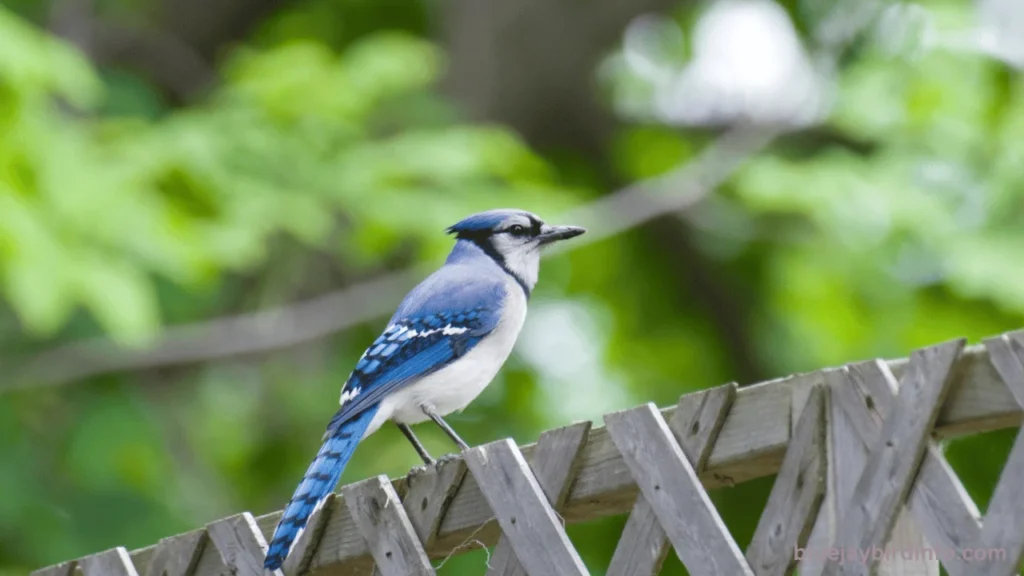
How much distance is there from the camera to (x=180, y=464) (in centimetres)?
634

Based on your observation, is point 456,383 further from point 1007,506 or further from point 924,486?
point 1007,506

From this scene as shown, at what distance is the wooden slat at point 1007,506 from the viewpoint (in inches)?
67.3

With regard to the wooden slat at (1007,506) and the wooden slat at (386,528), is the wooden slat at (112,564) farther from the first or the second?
the wooden slat at (1007,506)

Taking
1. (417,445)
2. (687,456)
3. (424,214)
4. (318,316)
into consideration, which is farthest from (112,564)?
(318,316)

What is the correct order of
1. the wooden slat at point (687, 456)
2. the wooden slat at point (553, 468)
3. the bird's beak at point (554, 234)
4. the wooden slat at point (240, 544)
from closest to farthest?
the wooden slat at point (687, 456) < the wooden slat at point (553, 468) < the wooden slat at point (240, 544) < the bird's beak at point (554, 234)

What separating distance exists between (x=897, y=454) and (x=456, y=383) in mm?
1695

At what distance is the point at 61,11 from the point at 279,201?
74.0 inches

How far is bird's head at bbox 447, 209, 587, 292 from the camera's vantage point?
3838mm

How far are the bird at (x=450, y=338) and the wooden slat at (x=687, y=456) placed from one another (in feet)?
2.78

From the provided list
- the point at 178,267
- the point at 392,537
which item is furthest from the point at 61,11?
the point at 392,537

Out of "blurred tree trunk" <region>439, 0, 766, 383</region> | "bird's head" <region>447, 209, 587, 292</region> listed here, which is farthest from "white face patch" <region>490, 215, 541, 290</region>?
"blurred tree trunk" <region>439, 0, 766, 383</region>

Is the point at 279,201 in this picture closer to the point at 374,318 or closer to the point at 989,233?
the point at 374,318

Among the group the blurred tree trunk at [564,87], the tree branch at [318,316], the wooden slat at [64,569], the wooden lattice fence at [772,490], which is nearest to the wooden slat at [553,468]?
the wooden lattice fence at [772,490]

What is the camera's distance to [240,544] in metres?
2.63
